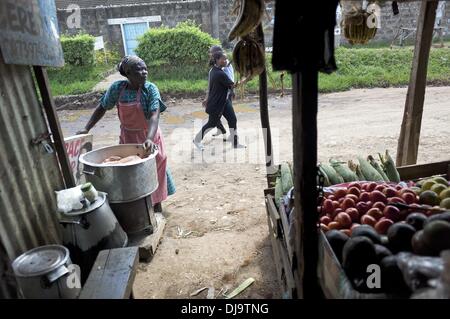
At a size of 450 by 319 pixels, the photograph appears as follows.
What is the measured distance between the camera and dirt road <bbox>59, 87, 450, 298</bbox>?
3502 mm

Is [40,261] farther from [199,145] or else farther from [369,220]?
[199,145]

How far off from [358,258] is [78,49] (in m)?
13.8

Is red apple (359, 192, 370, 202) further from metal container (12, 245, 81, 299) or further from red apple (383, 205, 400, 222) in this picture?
metal container (12, 245, 81, 299)

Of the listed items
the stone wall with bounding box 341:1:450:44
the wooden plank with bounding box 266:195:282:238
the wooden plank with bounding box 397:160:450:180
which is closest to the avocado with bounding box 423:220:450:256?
the wooden plank with bounding box 266:195:282:238

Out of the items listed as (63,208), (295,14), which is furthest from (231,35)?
(63,208)

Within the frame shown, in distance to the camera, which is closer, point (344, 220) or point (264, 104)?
point (344, 220)

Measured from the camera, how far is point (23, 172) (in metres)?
2.80

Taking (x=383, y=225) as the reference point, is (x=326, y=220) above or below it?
below

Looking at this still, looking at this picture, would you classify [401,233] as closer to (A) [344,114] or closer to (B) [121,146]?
(B) [121,146]

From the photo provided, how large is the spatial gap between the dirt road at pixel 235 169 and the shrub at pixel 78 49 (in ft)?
11.7

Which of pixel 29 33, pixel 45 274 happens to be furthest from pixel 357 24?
pixel 45 274

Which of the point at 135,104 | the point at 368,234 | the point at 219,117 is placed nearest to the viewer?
the point at 368,234

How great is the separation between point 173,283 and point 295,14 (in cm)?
278
